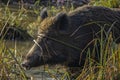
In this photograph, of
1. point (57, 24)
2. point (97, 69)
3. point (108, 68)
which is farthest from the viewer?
point (57, 24)

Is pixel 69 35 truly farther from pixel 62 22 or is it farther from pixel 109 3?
pixel 109 3

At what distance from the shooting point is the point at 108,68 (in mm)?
5672

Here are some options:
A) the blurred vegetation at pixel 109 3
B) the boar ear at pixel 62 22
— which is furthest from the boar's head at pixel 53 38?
the blurred vegetation at pixel 109 3

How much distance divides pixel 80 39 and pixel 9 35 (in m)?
2.76

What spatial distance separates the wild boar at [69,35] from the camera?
7.61 metres

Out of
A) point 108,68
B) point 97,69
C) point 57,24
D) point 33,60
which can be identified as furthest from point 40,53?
point 108,68

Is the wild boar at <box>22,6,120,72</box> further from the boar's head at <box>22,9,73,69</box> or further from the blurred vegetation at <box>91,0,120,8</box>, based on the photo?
the blurred vegetation at <box>91,0,120,8</box>

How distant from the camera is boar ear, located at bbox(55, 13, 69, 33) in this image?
7.69 meters

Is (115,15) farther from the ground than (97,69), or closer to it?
farther from the ground

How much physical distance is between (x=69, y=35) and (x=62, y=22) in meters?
0.24

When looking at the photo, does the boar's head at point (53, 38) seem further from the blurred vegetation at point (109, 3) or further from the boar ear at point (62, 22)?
the blurred vegetation at point (109, 3)

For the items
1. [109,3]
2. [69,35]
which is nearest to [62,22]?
[69,35]

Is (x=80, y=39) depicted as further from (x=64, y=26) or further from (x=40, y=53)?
(x=40, y=53)

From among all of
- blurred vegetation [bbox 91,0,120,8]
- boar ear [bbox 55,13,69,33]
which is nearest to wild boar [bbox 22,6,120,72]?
boar ear [bbox 55,13,69,33]
